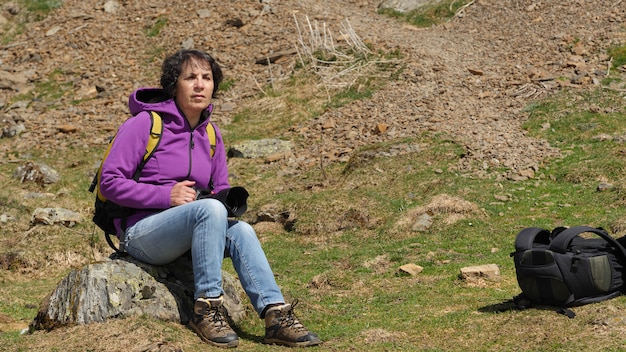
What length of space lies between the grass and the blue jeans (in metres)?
0.46

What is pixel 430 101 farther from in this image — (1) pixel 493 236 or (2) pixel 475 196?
(1) pixel 493 236

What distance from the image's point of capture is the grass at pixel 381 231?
703cm

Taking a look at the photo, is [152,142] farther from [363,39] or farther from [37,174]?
[363,39]

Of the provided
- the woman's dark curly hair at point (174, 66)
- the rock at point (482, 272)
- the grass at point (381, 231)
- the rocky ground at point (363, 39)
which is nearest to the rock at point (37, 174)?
the grass at point (381, 231)

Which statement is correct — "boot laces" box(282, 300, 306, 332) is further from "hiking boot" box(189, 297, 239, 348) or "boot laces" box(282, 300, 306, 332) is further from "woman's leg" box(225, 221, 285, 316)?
"hiking boot" box(189, 297, 239, 348)

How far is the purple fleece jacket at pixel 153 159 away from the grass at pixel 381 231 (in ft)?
3.21

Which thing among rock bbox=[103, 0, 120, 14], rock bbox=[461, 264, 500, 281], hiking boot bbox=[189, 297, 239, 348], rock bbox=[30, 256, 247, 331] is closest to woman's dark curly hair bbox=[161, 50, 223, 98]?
rock bbox=[30, 256, 247, 331]

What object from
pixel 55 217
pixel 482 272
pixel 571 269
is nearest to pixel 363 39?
pixel 55 217

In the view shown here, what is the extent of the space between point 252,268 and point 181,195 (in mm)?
811

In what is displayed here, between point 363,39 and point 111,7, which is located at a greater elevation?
Answer: point 111,7

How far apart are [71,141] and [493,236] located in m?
12.1

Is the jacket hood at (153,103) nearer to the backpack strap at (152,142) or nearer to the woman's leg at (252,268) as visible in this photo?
the backpack strap at (152,142)

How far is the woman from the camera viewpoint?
21.0 feet

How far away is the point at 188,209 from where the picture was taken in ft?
20.9
